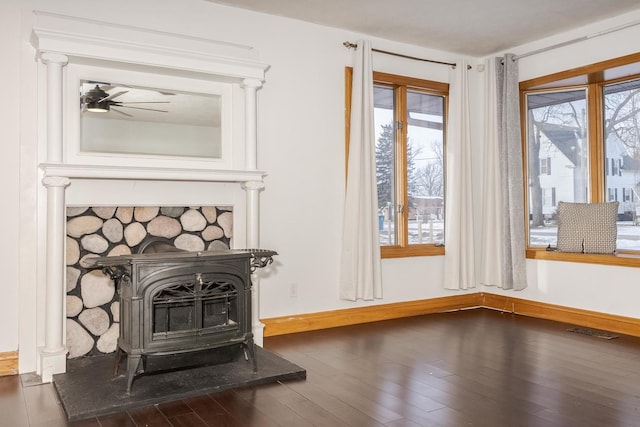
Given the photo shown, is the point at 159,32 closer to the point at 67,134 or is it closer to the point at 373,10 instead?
the point at 67,134

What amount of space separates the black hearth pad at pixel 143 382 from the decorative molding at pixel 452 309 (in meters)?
0.85

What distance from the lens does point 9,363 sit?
3.11 meters

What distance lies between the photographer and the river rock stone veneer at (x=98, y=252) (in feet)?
10.8

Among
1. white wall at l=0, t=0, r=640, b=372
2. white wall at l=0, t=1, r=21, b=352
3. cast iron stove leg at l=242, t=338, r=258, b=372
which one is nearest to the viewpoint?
cast iron stove leg at l=242, t=338, r=258, b=372

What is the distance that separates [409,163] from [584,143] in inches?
59.3

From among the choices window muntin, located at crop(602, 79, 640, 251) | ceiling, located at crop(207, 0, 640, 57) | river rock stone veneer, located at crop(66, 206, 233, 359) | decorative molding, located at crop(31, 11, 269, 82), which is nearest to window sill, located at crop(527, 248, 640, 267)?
window muntin, located at crop(602, 79, 640, 251)

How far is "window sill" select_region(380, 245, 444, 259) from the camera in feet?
15.2

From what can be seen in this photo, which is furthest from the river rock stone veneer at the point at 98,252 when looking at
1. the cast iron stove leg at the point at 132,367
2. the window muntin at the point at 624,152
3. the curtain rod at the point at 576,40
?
the window muntin at the point at 624,152

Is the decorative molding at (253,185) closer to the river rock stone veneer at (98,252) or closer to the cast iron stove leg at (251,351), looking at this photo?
the river rock stone veneer at (98,252)

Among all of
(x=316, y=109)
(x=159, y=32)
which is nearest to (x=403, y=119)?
(x=316, y=109)

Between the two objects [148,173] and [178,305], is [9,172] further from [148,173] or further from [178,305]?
[178,305]

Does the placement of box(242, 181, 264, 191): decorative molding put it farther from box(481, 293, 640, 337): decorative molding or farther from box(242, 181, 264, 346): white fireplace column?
box(481, 293, 640, 337): decorative molding

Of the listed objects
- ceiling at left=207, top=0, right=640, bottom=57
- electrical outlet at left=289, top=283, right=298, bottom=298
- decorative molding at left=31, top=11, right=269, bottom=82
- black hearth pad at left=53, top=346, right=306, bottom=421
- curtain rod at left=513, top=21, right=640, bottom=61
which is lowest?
black hearth pad at left=53, top=346, right=306, bottom=421

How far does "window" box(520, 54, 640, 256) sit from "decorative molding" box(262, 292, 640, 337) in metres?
0.60
